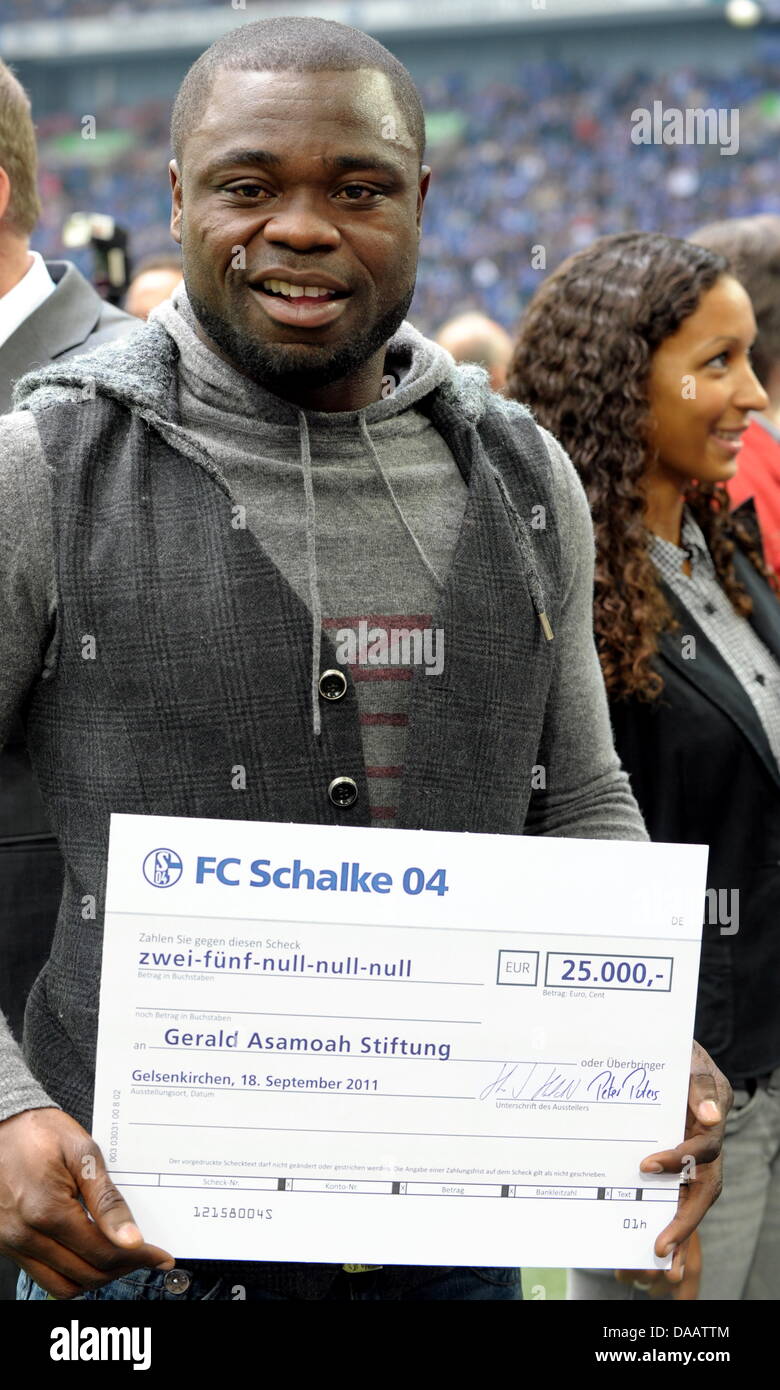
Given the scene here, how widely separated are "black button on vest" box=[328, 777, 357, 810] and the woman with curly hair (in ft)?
3.21

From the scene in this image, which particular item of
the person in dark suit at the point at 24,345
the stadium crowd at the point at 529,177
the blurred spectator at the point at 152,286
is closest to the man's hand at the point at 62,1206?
the person in dark suit at the point at 24,345

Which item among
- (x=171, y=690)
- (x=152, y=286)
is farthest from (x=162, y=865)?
(x=152, y=286)

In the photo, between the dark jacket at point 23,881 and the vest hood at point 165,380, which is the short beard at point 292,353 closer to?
the vest hood at point 165,380

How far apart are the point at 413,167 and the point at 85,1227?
88 cm

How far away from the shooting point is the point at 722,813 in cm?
228

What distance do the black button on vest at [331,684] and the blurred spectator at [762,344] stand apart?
160 centimetres

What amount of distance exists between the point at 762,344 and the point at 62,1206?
2.55m

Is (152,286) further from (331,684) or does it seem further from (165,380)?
(331,684)

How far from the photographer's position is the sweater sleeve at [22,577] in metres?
1.25

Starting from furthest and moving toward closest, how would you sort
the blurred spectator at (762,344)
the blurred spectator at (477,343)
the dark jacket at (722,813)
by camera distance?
the blurred spectator at (477,343), the blurred spectator at (762,344), the dark jacket at (722,813)

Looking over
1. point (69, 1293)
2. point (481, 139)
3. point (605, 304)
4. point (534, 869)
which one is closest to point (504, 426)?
point (534, 869)

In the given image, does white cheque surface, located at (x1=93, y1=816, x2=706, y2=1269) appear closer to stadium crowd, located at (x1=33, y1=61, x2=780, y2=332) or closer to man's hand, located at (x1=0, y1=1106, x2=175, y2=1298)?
man's hand, located at (x1=0, y1=1106, x2=175, y2=1298)

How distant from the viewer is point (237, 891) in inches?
48.2

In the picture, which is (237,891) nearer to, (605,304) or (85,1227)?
(85,1227)
